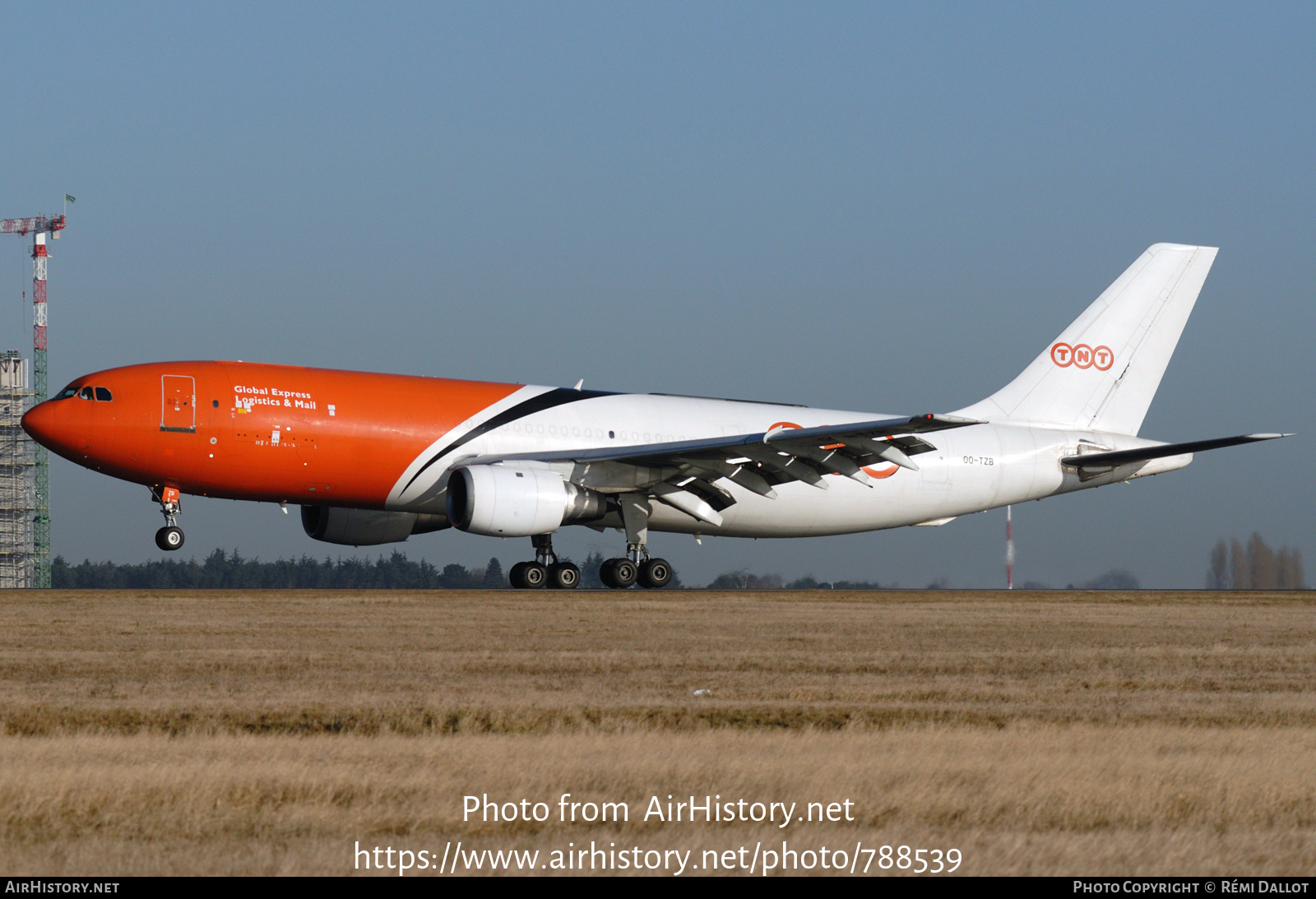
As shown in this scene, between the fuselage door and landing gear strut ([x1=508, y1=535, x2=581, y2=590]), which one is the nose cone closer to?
the fuselage door

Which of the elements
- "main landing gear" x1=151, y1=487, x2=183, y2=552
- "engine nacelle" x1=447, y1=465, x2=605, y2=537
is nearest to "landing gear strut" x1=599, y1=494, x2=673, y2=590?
"engine nacelle" x1=447, y1=465, x2=605, y2=537

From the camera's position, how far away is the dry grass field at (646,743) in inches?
270

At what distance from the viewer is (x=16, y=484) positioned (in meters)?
87.4

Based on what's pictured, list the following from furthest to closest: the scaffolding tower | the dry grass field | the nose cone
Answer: the scaffolding tower, the nose cone, the dry grass field

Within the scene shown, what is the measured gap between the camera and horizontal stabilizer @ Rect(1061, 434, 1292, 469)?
3244cm

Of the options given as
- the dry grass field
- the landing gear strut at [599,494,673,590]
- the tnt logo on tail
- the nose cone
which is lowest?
the dry grass field

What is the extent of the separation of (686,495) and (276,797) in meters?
24.6

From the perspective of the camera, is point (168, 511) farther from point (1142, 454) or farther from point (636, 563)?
point (1142, 454)

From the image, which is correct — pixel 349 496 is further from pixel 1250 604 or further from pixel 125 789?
pixel 125 789

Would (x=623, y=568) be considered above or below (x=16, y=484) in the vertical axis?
below

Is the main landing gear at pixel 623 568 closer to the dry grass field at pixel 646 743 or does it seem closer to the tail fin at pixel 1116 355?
the tail fin at pixel 1116 355

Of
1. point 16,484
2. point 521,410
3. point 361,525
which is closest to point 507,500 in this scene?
point 521,410

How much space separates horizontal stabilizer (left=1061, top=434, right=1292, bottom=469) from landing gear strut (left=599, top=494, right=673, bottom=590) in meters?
11.0

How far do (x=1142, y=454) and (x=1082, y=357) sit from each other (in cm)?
347
